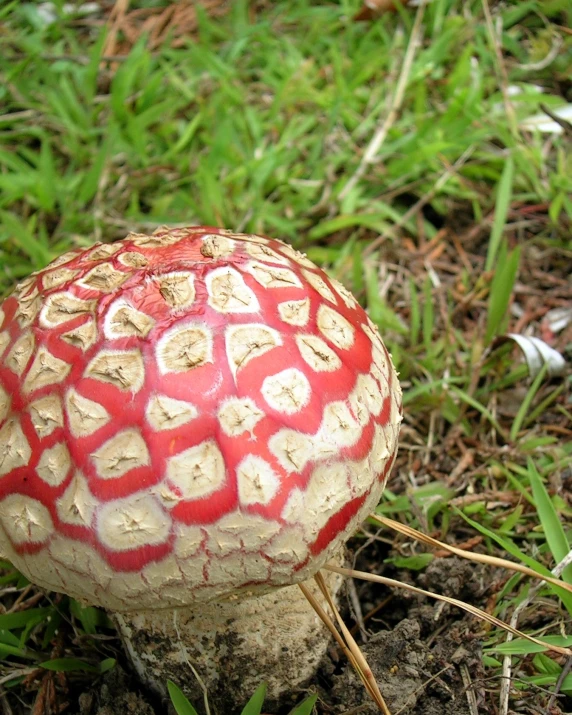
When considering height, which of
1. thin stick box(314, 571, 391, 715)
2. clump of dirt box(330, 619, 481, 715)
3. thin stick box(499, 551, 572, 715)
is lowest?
thin stick box(499, 551, 572, 715)

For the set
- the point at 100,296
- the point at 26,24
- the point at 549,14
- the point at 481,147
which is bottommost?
the point at 481,147

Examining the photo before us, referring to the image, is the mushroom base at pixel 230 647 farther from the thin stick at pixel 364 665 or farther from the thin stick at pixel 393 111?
the thin stick at pixel 393 111

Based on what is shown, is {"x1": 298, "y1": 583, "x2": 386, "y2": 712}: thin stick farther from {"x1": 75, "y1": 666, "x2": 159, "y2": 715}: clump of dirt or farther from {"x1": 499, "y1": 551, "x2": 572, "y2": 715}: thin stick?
{"x1": 75, "y1": 666, "x2": 159, "y2": 715}: clump of dirt

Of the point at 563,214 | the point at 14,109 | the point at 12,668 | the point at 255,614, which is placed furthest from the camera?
A: the point at 14,109

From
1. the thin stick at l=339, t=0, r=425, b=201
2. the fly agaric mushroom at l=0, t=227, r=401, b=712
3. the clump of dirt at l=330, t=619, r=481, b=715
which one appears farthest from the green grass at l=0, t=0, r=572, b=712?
the fly agaric mushroom at l=0, t=227, r=401, b=712

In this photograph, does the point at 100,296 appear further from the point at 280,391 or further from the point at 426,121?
the point at 426,121

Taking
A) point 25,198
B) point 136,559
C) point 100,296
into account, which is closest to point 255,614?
point 136,559
